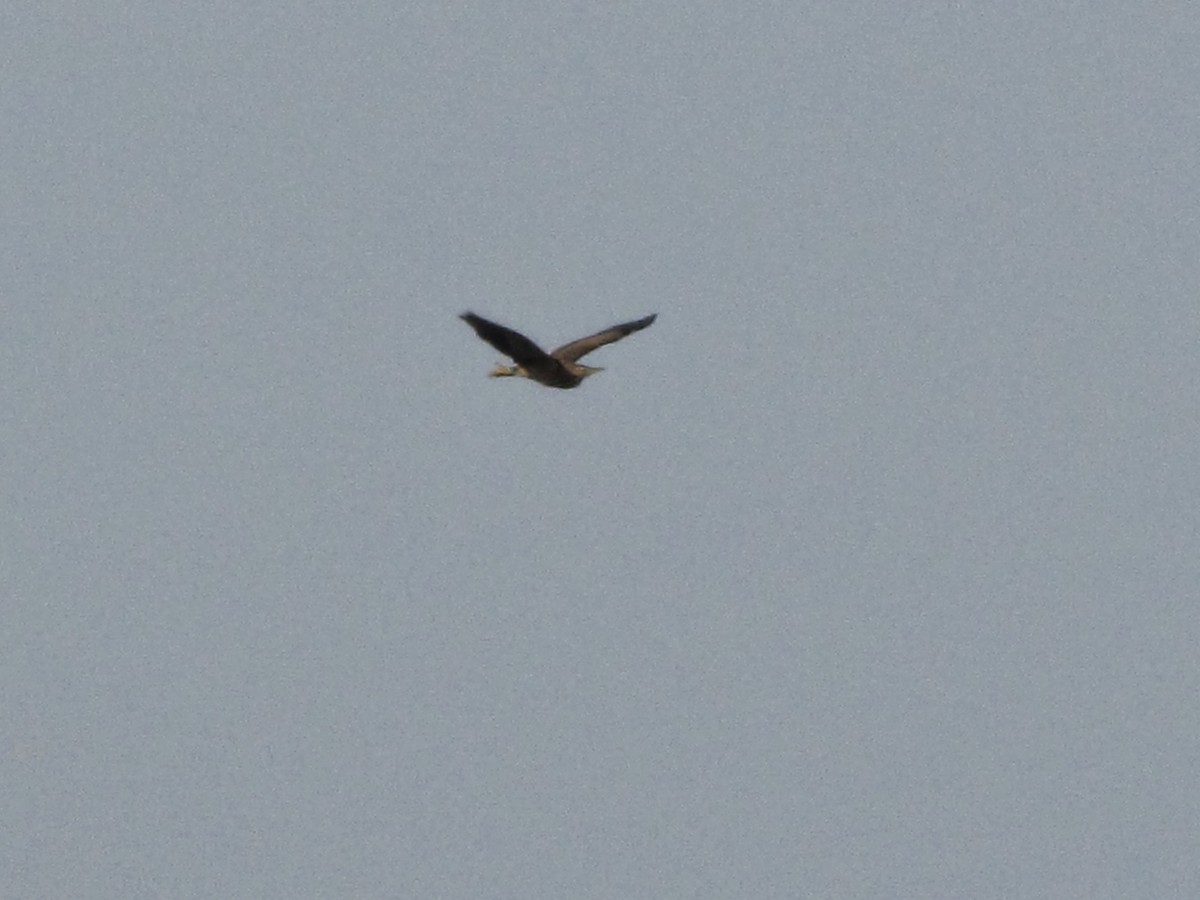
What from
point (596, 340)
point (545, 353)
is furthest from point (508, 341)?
point (596, 340)

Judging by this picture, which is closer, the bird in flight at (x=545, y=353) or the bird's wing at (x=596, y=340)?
the bird in flight at (x=545, y=353)

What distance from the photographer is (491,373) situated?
51750 mm

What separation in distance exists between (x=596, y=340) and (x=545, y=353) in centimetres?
454

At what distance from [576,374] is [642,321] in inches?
144

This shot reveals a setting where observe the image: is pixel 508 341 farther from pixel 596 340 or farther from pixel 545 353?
pixel 596 340

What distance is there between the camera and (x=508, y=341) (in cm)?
4909

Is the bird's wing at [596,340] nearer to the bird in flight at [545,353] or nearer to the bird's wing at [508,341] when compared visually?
the bird in flight at [545,353]

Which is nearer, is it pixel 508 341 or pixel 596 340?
pixel 508 341

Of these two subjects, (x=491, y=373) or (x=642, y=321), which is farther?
(x=642, y=321)

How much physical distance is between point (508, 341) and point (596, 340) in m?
6.10

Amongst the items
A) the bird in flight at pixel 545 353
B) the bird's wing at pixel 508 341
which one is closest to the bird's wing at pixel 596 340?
the bird in flight at pixel 545 353

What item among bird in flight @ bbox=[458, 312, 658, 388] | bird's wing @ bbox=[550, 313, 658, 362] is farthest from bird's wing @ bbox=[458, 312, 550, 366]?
bird's wing @ bbox=[550, 313, 658, 362]

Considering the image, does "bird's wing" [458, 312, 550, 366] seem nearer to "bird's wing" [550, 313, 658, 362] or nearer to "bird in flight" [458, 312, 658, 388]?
"bird in flight" [458, 312, 658, 388]

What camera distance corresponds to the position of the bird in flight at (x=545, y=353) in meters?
48.4
